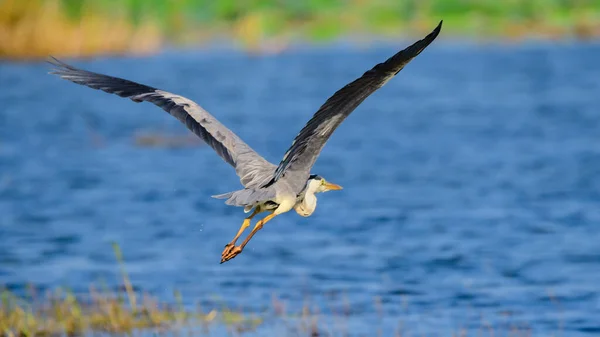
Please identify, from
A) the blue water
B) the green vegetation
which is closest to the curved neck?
the green vegetation

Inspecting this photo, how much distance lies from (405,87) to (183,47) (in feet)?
64.6

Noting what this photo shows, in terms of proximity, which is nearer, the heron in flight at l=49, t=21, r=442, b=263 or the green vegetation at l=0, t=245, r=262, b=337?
the heron in flight at l=49, t=21, r=442, b=263

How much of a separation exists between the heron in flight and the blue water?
9.75 feet

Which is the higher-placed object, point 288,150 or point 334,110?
point 334,110

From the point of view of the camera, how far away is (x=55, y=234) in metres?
16.0

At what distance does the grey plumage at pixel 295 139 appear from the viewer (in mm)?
6500

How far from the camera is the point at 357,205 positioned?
18.0 meters

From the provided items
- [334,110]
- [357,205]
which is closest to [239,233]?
[334,110]

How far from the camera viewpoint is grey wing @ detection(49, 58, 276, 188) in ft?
24.5

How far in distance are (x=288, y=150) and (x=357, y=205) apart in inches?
440

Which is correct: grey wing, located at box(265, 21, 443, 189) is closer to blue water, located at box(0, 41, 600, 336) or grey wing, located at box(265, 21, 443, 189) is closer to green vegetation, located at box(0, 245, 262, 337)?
green vegetation, located at box(0, 245, 262, 337)

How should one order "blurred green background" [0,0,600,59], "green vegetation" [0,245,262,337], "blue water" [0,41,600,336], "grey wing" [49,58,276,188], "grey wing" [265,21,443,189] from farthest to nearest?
"blurred green background" [0,0,600,59] < "blue water" [0,41,600,336] < "green vegetation" [0,245,262,337] < "grey wing" [49,58,276,188] < "grey wing" [265,21,443,189]

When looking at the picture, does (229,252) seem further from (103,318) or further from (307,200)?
(103,318)

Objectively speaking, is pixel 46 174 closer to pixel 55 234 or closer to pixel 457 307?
pixel 55 234
